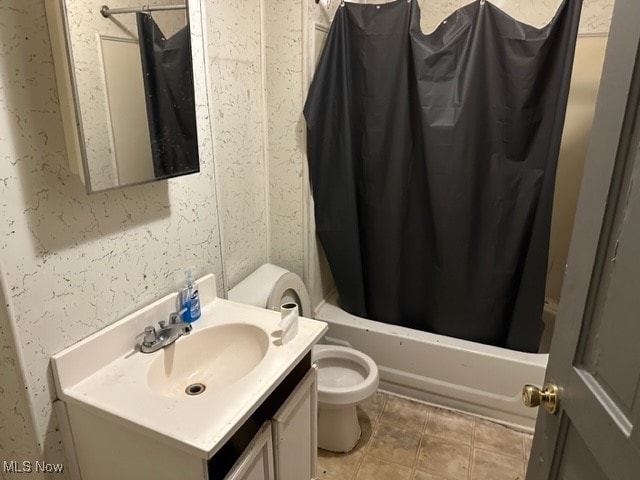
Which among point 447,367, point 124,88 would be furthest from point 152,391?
point 447,367

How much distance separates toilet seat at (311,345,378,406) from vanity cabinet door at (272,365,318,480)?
0.23 meters

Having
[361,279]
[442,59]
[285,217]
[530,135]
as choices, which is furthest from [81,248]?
[530,135]

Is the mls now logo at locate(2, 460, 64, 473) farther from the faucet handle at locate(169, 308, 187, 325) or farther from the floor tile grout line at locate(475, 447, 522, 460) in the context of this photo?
the floor tile grout line at locate(475, 447, 522, 460)

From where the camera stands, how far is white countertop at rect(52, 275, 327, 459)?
986 mm

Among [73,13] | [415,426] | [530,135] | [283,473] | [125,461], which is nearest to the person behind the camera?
[73,13]

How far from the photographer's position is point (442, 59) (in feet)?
6.27

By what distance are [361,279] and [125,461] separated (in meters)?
1.48

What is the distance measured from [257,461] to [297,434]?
249mm

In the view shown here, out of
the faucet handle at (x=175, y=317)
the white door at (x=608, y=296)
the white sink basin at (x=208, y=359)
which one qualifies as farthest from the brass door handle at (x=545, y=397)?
the faucet handle at (x=175, y=317)

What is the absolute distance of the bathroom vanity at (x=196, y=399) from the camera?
1.02 metres

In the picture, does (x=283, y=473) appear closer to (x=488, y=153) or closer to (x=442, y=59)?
(x=488, y=153)

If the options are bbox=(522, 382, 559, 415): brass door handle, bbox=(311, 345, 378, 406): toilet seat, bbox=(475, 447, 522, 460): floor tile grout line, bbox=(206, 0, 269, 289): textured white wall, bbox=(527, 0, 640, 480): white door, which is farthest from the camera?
bbox=(475, 447, 522, 460): floor tile grout line

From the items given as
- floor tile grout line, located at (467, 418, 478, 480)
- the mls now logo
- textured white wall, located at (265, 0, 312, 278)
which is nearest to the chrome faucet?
the mls now logo

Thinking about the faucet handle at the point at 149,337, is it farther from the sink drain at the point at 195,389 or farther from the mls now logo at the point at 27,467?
the mls now logo at the point at 27,467
